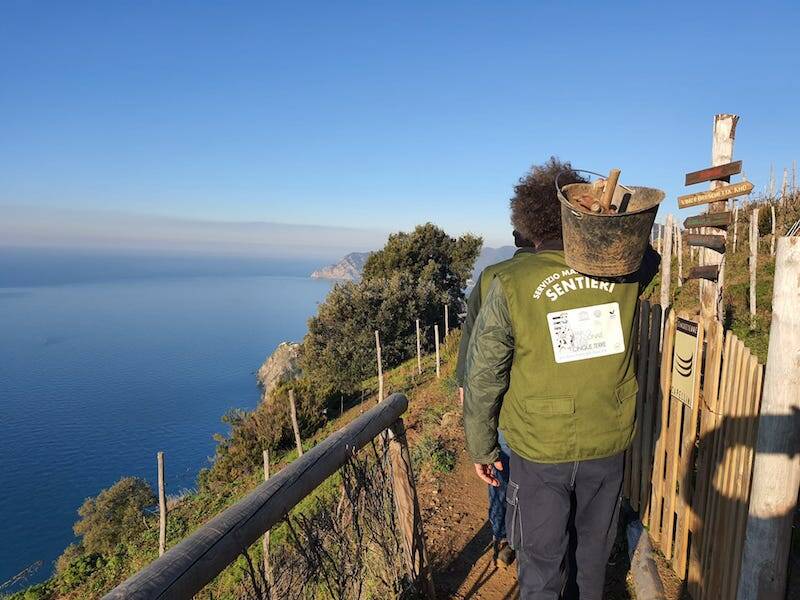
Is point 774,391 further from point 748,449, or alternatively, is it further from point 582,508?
point 582,508

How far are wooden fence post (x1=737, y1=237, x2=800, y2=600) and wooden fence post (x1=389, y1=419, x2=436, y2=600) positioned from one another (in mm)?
1670

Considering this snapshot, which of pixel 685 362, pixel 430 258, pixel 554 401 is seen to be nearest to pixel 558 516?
pixel 554 401

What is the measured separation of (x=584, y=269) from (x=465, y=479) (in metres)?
4.32

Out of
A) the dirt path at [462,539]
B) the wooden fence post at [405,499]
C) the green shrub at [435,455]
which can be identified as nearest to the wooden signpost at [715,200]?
the dirt path at [462,539]

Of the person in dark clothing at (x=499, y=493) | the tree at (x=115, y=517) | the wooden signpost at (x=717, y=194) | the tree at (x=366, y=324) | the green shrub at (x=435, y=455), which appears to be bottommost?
the tree at (x=115, y=517)

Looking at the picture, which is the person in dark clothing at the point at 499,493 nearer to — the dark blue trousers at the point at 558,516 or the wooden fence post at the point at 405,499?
the wooden fence post at the point at 405,499

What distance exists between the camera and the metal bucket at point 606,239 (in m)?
1.70

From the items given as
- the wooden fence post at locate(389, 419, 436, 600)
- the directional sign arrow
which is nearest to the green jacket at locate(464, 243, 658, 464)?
the wooden fence post at locate(389, 419, 436, 600)

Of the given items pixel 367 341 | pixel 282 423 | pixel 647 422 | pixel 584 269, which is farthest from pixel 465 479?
pixel 367 341

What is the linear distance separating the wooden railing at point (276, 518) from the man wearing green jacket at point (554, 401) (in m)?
0.67

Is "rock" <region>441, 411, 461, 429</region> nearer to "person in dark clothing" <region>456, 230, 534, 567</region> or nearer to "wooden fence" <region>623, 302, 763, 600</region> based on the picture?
"wooden fence" <region>623, 302, 763, 600</region>

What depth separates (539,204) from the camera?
2373mm

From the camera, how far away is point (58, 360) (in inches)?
3147

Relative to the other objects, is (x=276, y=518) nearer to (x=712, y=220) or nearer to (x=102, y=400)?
(x=712, y=220)
